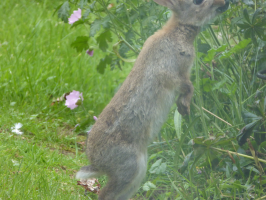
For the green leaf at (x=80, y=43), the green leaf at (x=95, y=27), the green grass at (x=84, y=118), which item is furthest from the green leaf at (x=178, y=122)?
the green leaf at (x=80, y=43)

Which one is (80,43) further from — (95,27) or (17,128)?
(17,128)

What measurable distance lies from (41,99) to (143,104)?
1.98 meters

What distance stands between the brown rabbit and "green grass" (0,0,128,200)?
0.49 m

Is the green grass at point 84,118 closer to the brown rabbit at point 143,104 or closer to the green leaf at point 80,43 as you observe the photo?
the brown rabbit at point 143,104

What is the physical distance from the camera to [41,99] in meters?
4.84

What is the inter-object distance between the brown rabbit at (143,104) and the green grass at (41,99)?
49 cm

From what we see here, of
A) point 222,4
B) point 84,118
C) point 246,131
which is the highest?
point 222,4

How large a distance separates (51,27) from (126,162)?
385cm

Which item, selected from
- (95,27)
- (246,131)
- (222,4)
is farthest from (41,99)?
(246,131)

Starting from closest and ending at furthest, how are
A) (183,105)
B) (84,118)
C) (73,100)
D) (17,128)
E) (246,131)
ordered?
→ (246,131) < (183,105) < (17,128) < (73,100) < (84,118)

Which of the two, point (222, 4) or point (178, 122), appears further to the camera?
point (178, 122)

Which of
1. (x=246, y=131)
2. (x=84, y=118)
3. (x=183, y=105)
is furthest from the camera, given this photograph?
(x=84, y=118)

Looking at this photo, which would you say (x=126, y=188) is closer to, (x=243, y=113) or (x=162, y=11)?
(x=243, y=113)

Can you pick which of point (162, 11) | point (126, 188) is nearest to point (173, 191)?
point (126, 188)
